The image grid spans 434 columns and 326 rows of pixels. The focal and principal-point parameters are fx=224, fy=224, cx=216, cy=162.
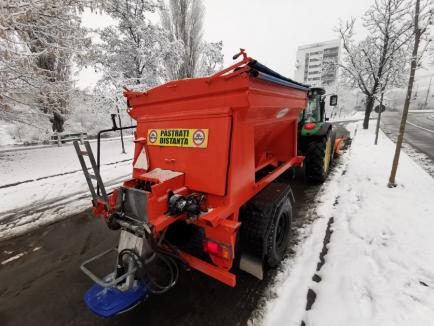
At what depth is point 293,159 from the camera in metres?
3.87

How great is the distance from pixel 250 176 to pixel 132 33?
11.8 meters

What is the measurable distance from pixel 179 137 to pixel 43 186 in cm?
558

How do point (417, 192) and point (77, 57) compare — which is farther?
point (77, 57)

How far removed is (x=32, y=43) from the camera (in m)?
6.78

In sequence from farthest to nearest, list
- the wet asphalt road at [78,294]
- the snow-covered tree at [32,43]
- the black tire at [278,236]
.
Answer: the snow-covered tree at [32,43] → the black tire at [278,236] → the wet asphalt road at [78,294]

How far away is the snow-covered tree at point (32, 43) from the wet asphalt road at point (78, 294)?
5.31m

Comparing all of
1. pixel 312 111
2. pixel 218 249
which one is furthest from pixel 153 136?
pixel 312 111

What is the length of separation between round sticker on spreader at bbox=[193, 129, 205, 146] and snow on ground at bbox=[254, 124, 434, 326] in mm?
1643

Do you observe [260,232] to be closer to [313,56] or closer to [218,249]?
[218,249]

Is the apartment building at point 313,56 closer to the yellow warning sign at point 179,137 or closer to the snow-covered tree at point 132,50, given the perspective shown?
the snow-covered tree at point 132,50

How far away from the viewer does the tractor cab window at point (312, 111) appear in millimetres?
5551

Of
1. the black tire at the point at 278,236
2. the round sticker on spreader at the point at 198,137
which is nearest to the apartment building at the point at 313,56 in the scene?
the black tire at the point at 278,236

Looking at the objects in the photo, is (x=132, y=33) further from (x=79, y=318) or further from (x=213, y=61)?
(x=79, y=318)

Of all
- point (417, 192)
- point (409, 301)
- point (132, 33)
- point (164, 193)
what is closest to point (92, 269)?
point (164, 193)
